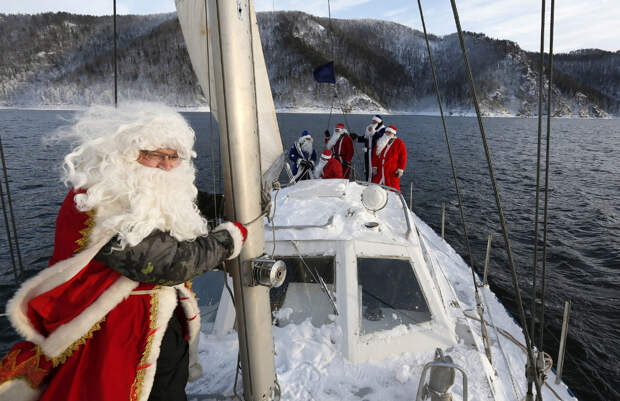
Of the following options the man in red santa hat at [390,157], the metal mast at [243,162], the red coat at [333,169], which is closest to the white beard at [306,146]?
the man in red santa hat at [390,157]

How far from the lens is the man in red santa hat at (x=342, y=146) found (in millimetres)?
9391

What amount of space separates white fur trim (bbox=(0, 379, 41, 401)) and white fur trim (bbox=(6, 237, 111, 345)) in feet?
0.67

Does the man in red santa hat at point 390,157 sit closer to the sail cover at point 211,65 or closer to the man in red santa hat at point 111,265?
the sail cover at point 211,65

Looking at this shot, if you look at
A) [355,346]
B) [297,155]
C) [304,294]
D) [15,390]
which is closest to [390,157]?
[297,155]

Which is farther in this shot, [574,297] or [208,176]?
[208,176]

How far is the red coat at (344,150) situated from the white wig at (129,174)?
26.5 ft

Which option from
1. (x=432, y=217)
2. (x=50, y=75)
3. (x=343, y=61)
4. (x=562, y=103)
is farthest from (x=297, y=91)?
(x=432, y=217)

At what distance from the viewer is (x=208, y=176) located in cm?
1986

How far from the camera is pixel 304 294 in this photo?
3.36 metres

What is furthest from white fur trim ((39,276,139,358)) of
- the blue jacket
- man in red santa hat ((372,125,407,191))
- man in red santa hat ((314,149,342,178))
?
the blue jacket

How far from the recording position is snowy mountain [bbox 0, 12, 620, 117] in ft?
346

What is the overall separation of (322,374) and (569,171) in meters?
28.3

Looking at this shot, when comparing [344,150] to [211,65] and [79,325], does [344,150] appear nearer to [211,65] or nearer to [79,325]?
[211,65]

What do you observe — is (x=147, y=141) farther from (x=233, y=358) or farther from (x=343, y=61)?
(x=343, y=61)
